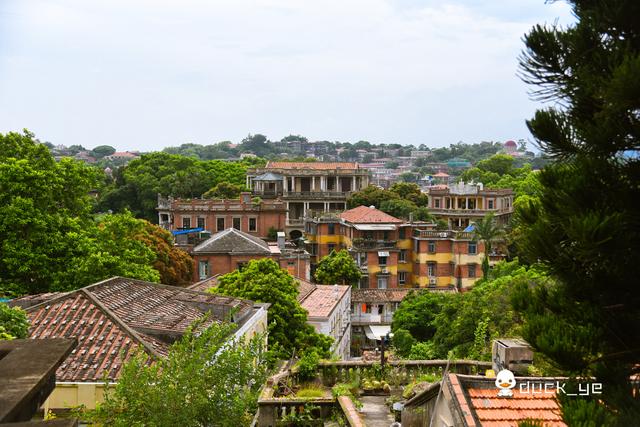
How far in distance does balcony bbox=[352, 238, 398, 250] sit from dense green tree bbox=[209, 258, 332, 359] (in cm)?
2677

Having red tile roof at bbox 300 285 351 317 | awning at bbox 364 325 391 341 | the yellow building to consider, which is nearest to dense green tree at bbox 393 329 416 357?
red tile roof at bbox 300 285 351 317

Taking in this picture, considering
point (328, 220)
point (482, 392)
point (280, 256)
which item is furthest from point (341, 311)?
point (482, 392)

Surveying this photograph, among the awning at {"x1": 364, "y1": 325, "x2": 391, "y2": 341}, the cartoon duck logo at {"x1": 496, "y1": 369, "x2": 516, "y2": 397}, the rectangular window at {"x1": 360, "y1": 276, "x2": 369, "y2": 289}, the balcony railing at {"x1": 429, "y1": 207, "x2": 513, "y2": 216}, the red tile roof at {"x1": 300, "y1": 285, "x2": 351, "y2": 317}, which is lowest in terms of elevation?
the awning at {"x1": 364, "y1": 325, "x2": 391, "y2": 341}

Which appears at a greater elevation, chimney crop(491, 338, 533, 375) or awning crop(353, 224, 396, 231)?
chimney crop(491, 338, 533, 375)

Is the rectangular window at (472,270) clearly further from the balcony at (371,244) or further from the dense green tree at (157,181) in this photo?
the dense green tree at (157,181)

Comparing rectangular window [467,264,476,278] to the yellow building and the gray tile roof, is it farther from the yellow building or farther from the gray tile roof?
the yellow building

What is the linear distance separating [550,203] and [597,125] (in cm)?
90

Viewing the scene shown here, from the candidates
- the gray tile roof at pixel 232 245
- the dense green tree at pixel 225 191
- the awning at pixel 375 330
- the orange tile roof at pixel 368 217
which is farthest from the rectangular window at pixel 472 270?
the dense green tree at pixel 225 191

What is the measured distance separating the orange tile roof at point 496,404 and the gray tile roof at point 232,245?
36.0 metres

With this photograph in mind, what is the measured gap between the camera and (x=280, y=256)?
45.4 metres

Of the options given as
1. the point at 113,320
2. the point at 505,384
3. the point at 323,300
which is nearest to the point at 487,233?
the point at 323,300

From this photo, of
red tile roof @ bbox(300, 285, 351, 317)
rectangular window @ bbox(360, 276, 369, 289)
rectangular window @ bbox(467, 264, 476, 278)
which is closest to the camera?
red tile roof @ bbox(300, 285, 351, 317)

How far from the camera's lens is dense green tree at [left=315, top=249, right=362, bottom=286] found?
5191cm

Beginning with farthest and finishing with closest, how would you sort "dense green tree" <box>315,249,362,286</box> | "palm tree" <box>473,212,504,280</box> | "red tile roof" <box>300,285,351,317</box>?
"palm tree" <box>473,212,504,280</box> → "dense green tree" <box>315,249,362,286</box> → "red tile roof" <box>300,285,351,317</box>
